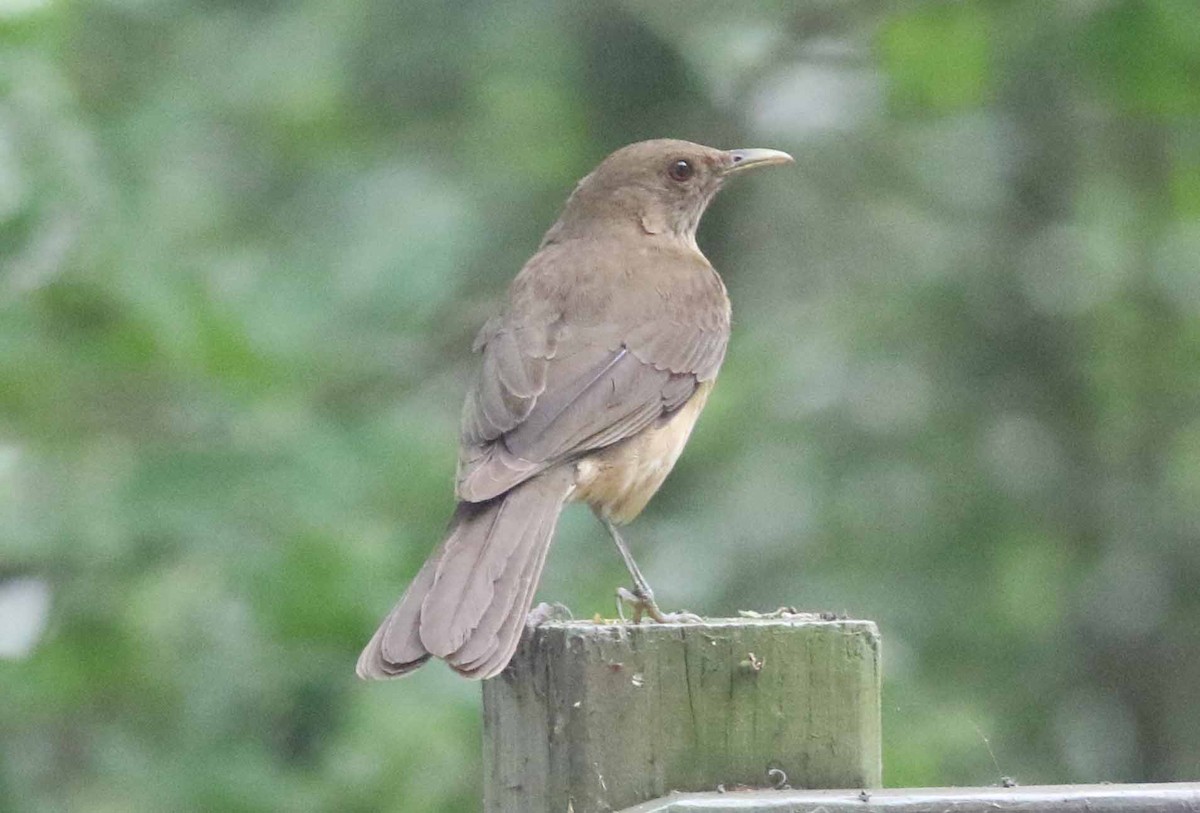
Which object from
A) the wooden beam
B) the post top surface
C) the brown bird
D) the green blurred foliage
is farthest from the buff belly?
the wooden beam

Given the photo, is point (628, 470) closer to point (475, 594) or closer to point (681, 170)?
point (475, 594)

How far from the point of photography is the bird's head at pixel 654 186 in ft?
21.1

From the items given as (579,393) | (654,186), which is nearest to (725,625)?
(579,393)

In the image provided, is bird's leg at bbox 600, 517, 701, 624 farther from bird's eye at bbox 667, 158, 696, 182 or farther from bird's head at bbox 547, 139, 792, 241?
bird's eye at bbox 667, 158, 696, 182

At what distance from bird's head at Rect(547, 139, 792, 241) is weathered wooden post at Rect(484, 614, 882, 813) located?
3.27m

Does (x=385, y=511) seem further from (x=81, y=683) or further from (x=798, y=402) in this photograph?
(x=798, y=402)

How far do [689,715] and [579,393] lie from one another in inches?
81.5

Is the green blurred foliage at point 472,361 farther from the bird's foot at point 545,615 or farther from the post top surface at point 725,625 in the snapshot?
the post top surface at point 725,625

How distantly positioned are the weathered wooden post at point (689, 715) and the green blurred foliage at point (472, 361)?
7.62ft

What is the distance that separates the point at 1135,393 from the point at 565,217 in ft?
9.44

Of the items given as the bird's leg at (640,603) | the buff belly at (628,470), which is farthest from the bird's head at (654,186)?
the bird's leg at (640,603)

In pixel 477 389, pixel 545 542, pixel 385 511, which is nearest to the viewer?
pixel 545 542

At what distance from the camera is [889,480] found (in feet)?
27.6

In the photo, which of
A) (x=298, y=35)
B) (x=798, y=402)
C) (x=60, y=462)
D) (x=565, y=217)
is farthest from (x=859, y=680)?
(x=798, y=402)
